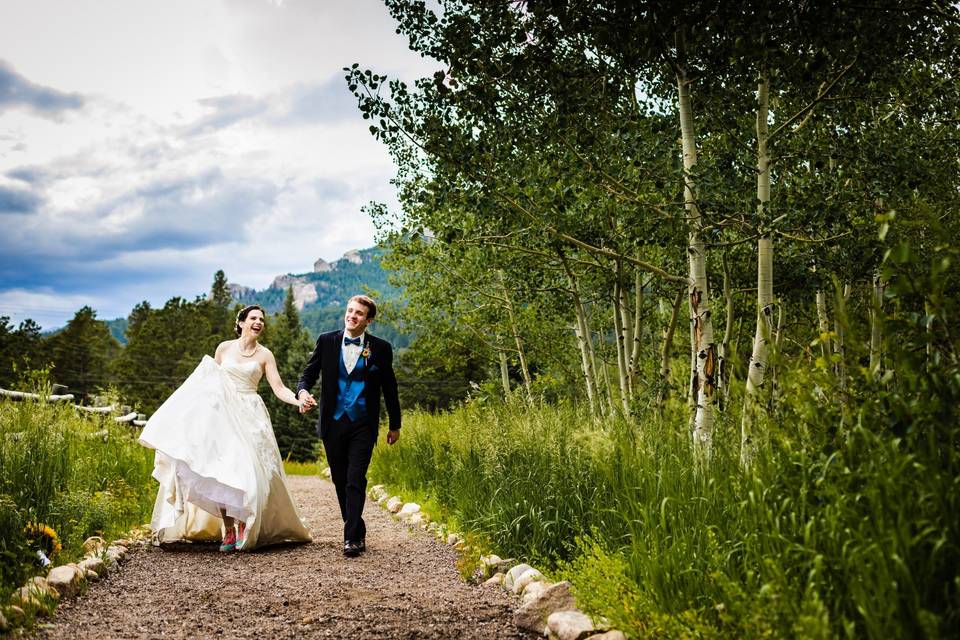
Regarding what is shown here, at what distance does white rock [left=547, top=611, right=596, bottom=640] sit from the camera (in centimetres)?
371

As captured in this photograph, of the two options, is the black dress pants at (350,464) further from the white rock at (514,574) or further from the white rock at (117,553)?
the white rock at (514,574)

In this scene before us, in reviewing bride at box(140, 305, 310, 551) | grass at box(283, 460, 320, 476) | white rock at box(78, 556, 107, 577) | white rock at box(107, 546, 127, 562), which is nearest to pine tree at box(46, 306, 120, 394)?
grass at box(283, 460, 320, 476)

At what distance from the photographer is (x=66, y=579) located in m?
4.61

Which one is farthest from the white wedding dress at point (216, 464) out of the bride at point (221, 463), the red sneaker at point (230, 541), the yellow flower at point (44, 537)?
the yellow flower at point (44, 537)

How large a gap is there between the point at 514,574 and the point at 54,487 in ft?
12.3

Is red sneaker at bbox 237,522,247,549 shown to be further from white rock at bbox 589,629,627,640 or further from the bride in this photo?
white rock at bbox 589,629,627,640

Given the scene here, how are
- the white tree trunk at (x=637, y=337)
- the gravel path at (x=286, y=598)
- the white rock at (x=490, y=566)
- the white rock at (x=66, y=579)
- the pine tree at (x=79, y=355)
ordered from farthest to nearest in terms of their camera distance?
the pine tree at (x=79, y=355) → the white tree trunk at (x=637, y=337) → the white rock at (x=490, y=566) → the white rock at (x=66, y=579) → the gravel path at (x=286, y=598)

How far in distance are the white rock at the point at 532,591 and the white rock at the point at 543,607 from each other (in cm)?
5

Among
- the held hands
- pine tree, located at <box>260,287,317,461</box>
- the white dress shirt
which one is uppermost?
the white dress shirt

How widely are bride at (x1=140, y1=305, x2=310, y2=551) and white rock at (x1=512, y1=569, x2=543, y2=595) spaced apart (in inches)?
108

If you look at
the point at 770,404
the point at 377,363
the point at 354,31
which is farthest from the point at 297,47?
the point at 770,404

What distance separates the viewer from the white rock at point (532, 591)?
4.26 meters

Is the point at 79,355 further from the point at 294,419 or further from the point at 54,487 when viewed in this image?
the point at 54,487

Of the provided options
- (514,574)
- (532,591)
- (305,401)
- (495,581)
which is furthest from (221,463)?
(532,591)
